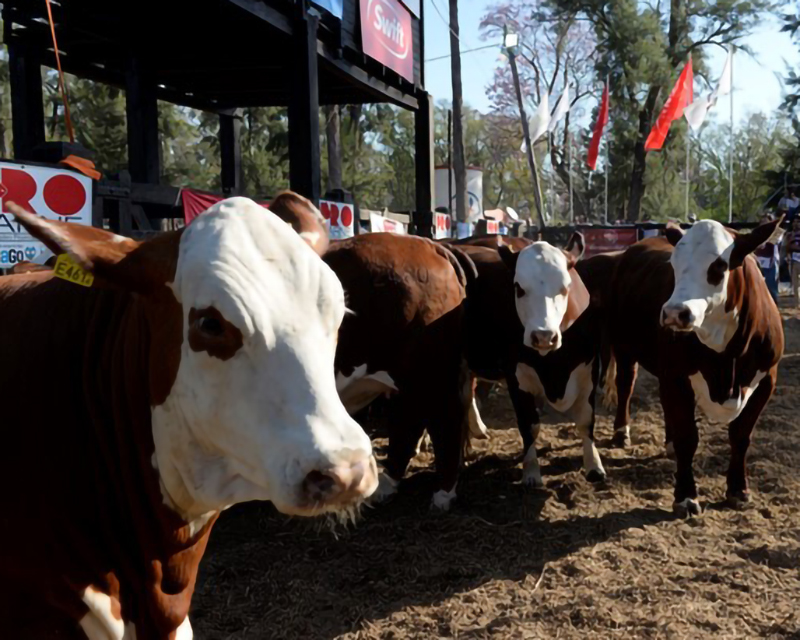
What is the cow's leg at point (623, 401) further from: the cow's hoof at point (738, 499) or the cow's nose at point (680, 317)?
the cow's nose at point (680, 317)

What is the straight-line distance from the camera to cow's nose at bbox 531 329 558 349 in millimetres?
4516

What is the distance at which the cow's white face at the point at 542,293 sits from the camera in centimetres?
457

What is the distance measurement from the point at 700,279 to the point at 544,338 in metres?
0.99

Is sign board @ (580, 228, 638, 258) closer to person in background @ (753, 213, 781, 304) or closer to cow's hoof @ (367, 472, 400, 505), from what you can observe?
person in background @ (753, 213, 781, 304)


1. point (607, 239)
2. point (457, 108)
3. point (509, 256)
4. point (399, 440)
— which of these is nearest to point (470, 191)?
point (457, 108)

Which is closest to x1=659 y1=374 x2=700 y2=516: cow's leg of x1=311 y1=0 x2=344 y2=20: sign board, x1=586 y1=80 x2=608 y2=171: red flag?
x1=311 y1=0 x2=344 y2=20: sign board

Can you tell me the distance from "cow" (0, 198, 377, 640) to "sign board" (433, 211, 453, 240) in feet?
30.2

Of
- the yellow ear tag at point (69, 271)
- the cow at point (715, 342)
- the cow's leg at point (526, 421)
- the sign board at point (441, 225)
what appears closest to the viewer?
the yellow ear tag at point (69, 271)

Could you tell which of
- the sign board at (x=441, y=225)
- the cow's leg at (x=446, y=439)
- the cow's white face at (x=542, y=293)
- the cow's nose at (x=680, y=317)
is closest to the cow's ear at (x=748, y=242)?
the cow's nose at (x=680, y=317)

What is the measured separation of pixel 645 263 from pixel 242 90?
6.81 meters

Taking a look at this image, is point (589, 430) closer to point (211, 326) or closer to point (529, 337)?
point (529, 337)

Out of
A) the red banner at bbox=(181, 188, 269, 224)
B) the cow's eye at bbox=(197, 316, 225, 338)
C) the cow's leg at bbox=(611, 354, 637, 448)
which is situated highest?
the red banner at bbox=(181, 188, 269, 224)

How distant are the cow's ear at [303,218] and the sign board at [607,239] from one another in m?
13.8

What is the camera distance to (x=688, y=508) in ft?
14.5
